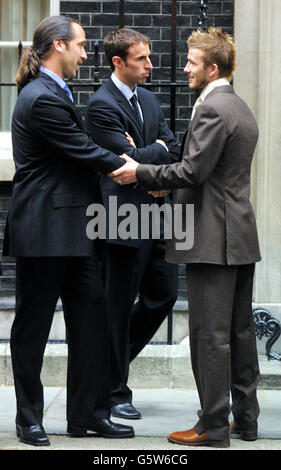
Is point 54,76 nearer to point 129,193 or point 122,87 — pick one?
point 122,87

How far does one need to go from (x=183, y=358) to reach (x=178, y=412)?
0.61 metres

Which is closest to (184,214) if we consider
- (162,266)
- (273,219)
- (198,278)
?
(198,278)

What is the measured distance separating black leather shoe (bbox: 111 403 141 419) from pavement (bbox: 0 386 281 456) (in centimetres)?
4

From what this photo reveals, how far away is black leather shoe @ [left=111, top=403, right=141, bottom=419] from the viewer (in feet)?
19.7

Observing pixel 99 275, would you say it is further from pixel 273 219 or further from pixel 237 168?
pixel 273 219

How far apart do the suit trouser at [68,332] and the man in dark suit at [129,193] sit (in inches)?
17.6

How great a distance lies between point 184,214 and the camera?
17.6 ft

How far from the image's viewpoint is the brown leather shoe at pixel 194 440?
17.5 feet

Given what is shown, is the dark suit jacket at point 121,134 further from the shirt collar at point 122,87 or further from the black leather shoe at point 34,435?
the black leather shoe at point 34,435

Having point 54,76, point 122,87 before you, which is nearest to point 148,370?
point 122,87

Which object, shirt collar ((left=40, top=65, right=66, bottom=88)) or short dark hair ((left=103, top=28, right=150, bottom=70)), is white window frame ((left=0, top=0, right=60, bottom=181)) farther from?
shirt collar ((left=40, top=65, right=66, bottom=88))

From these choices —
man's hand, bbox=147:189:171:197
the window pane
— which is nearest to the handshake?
man's hand, bbox=147:189:171:197

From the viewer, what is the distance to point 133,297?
605 cm

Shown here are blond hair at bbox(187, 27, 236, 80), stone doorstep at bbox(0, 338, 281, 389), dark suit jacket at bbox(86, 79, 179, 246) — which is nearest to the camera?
blond hair at bbox(187, 27, 236, 80)
